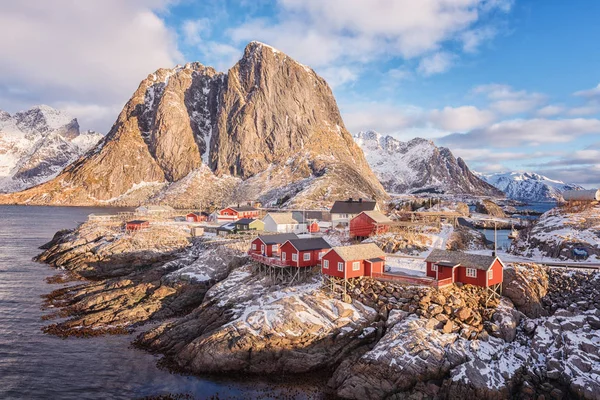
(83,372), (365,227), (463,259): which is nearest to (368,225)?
(365,227)

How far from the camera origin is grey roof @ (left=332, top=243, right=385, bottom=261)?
39.4m

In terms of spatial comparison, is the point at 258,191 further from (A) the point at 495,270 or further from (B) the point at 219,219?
(A) the point at 495,270

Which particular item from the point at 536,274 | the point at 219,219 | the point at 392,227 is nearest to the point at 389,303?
the point at 536,274

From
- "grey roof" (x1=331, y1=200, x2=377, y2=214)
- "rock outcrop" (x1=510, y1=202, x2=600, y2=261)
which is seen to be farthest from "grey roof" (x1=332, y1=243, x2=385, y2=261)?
"grey roof" (x1=331, y1=200, x2=377, y2=214)

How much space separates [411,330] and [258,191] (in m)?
166

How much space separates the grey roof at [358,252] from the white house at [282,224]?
36655 millimetres

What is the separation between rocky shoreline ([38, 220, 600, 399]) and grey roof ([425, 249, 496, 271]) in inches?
91.5

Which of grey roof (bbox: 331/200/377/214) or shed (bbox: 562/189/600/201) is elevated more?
shed (bbox: 562/189/600/201)

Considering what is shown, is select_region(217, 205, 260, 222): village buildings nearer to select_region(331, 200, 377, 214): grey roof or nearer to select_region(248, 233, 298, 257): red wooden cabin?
select_region(331, 200, 377, 214): grey roof

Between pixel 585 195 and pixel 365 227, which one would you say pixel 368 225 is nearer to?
pixel 365 227

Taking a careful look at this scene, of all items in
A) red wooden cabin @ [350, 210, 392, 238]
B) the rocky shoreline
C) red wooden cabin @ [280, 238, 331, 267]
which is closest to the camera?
the rocky shoreline

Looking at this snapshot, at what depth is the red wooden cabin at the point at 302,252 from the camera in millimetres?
45000

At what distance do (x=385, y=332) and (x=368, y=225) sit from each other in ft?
93.5

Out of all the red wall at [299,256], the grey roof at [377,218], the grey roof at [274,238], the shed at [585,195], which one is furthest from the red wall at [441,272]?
the shed at [585,195]
